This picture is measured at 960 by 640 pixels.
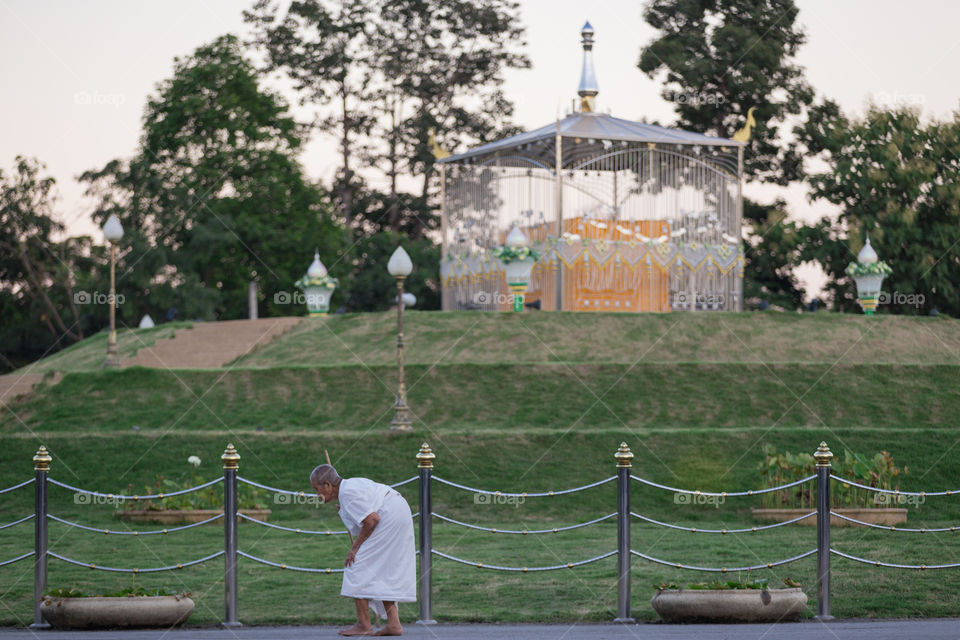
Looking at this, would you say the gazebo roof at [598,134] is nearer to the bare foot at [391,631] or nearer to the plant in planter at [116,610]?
the plant in planter at [116,610]

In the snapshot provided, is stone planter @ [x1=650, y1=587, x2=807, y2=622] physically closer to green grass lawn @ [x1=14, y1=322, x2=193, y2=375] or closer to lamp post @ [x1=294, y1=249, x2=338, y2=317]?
green grass lawn @ [x1=14, y1=322, x2=193, y2=375]

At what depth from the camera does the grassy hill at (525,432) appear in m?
13.7

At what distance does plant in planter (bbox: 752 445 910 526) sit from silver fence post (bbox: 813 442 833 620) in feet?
15.7

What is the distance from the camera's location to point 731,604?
1141 cm

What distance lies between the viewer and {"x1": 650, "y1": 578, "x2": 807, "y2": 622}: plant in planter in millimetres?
11430

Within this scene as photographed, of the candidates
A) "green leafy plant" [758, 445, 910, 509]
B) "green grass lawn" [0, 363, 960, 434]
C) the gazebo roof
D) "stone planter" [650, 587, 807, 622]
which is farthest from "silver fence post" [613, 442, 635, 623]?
the gazebo roof

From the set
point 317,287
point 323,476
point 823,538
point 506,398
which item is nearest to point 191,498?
point 506,398

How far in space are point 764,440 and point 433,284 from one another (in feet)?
87.6

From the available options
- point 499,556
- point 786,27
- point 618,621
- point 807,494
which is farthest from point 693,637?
point 786,27

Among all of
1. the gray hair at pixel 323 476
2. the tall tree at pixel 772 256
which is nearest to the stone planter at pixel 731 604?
the gray hair at pixel 323 476

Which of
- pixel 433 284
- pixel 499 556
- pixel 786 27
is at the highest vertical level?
pixel 786 27

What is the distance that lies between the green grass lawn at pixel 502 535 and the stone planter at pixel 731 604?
2.19 feet

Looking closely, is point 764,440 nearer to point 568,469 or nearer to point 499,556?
point 568,469

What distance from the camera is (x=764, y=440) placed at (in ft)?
67.5
